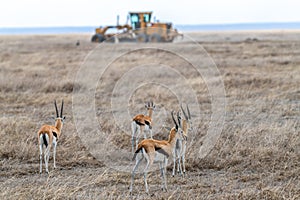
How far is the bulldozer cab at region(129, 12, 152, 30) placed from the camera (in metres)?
49.8

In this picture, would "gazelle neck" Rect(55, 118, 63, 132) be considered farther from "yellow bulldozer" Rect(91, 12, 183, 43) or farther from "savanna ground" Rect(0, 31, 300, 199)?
"yellow bulldozer" Rect(91, 12, 183, 43)

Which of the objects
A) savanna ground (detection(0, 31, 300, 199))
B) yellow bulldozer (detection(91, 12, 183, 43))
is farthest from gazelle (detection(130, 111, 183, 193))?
yellow bulldozer (detection(91, 12, 183, 43))

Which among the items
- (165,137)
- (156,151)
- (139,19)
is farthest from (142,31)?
(156,151)

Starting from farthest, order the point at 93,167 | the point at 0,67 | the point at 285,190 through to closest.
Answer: the point at 0,67 < the point at 93,167 < the point at 285,190

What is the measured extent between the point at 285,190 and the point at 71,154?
376 centimetres

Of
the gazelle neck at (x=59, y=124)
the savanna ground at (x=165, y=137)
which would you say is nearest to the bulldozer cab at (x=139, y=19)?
the savanna ground at (x=165, y=137)

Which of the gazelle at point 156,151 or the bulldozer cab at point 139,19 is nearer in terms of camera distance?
the gazelle at point 156,151

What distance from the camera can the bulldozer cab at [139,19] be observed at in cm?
4981

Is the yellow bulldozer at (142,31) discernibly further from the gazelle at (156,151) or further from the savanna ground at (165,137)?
the gazelle at (156,151)

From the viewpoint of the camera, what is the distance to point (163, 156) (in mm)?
6578

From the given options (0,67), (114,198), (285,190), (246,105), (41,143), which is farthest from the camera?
(0,67)

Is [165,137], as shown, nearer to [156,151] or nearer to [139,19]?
[156,151]

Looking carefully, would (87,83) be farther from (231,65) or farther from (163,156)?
(163,156)

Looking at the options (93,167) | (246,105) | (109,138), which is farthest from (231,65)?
(93,167)
